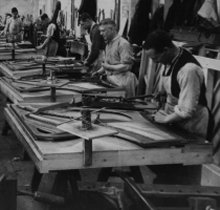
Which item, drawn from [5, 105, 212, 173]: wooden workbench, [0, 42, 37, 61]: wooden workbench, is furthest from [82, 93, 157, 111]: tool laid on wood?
[0, 42, 37, 61]: wooden workbench

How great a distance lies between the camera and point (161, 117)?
344 cm

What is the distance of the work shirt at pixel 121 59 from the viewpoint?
215 inches

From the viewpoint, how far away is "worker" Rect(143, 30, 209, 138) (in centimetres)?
318

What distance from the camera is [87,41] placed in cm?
991

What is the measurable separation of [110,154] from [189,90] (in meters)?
0.73

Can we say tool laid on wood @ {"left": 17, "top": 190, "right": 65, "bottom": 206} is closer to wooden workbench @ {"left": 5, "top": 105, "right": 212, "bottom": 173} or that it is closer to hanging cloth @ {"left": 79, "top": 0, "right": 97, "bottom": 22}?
wooden workbench @ {"left": 5, "top": 105, "right": 212, "bottom": 173}

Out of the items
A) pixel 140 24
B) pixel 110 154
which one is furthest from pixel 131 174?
pixel 140 24

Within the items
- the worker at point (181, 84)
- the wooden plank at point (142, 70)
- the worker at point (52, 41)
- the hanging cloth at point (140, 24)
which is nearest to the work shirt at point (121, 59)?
the wooden plank at point (142, 70)

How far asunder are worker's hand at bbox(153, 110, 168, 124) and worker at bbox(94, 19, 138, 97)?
1788 millimetres

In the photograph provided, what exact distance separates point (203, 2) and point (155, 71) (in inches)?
49.3

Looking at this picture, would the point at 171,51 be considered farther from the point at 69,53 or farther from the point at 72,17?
the point at 72,17

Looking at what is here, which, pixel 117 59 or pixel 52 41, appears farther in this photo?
pixel 52 41

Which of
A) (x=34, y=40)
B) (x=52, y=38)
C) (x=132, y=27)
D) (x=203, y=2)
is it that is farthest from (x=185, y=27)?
(x=34, y=40)

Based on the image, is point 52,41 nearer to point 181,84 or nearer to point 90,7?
point 90,7
